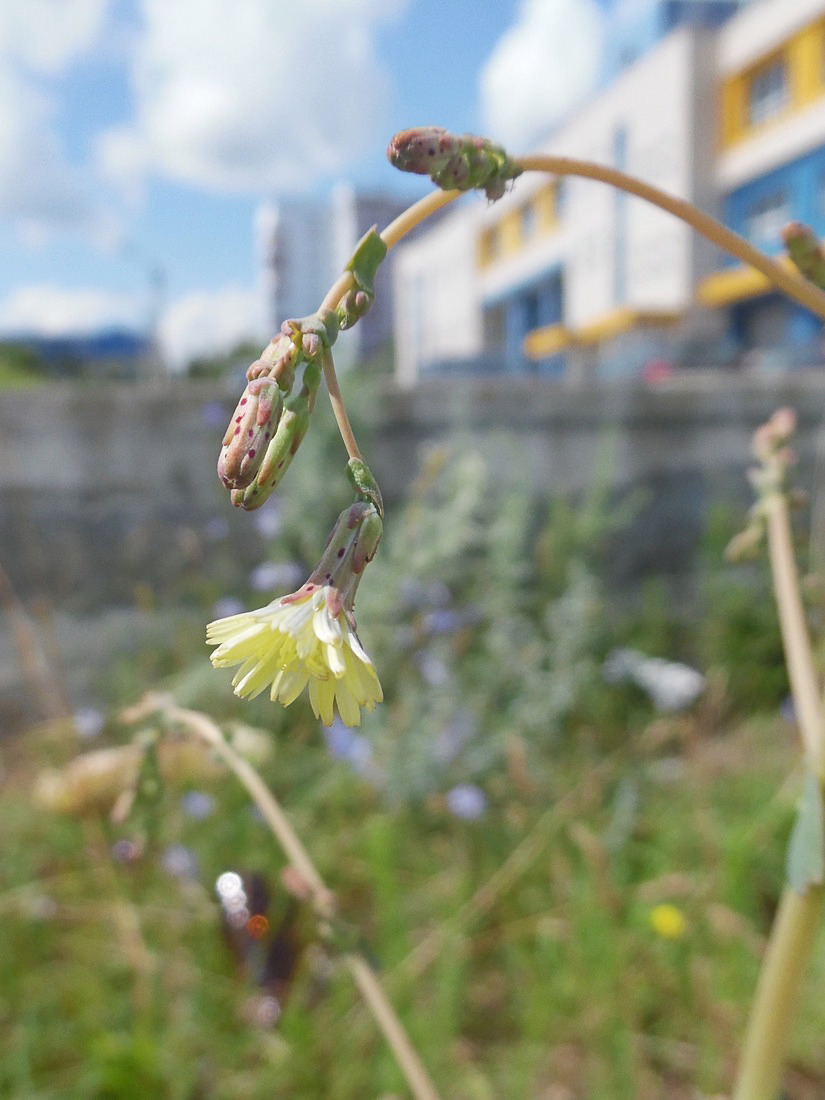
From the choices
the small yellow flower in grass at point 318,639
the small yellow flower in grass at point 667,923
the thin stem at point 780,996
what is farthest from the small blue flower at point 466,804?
the small yellow flower in grass at point 318,639

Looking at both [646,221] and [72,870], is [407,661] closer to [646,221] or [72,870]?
[72,870]

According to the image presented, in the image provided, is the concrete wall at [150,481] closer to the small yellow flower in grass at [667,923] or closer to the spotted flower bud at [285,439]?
the small yellow flower in grass at [667,923]

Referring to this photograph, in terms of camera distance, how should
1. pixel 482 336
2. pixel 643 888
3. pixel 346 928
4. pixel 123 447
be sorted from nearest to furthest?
1. pixel 346 928
2. pixel 643 888
3. pixel 123 447
4. pixel 482 336

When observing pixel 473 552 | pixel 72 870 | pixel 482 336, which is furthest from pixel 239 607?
pixel 482 336

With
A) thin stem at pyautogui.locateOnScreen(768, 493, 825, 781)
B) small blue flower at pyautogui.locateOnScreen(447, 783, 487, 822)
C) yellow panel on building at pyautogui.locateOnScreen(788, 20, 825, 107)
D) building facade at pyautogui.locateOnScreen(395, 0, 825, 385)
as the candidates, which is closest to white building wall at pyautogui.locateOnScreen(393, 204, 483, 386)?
building facade at pyautogui.locateOnScreen(395, 0, 825, 385)

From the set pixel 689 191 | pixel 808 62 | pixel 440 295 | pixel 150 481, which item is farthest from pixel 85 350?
pixel 150 481

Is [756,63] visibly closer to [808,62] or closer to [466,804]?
[808,62]
